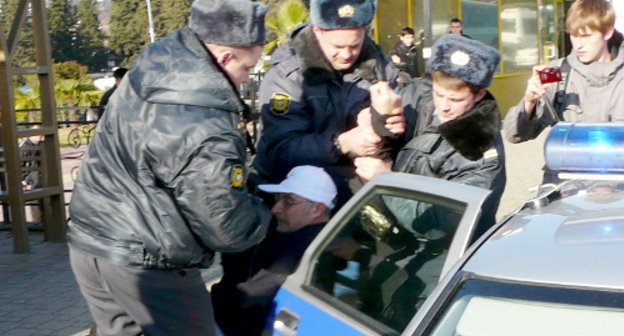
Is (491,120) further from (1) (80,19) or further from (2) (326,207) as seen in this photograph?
(1) (80,19)

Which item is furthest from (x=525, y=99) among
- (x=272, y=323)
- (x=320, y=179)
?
(x=272, y=323)

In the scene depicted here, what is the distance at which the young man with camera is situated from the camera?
418 cm

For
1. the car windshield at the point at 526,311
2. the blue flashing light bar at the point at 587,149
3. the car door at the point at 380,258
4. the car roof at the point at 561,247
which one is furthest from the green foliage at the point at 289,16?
the car windshield at the point at 526,311

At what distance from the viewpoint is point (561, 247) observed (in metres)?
2.22

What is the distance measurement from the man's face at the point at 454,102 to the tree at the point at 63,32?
6000 centimetres

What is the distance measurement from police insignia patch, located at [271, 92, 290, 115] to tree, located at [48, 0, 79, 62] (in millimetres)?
59444

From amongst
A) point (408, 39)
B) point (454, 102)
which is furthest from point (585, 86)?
point (408, 39)

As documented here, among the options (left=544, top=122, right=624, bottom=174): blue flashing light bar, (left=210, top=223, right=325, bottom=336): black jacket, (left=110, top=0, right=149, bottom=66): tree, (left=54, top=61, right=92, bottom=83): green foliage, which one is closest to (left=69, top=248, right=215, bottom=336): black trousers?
(left=210, top=223, right=325, bottom=336): black jacket

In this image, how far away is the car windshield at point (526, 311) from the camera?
201 cm

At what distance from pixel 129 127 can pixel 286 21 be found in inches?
823

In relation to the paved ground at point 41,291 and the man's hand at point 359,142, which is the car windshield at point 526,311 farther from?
the paved ground at point 41,291

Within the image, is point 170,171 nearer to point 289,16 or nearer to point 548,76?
point 548,76

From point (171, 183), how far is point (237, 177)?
22 centimetres

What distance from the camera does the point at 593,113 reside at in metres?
4.22
